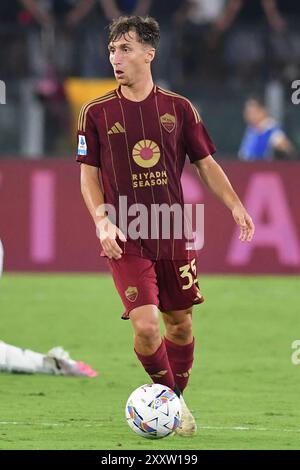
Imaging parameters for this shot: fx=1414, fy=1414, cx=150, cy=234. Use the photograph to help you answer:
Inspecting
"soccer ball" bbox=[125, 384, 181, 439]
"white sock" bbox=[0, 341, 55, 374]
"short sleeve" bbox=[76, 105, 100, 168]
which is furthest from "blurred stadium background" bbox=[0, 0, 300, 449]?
"short sleeve" bbox=[76, 105, 100, 168]

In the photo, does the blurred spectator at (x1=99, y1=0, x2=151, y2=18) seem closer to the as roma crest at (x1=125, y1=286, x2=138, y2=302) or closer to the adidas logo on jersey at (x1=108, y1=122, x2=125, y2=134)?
the adidas logo on jersey at (x1=108, y1=122, x2=125, y2=134)

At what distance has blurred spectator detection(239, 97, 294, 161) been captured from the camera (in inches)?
722

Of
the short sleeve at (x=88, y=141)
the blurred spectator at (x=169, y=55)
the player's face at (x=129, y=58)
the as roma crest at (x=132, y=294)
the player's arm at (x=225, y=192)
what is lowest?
the as roma crest at (x=132, y=294)

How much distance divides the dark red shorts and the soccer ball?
0.47 meters

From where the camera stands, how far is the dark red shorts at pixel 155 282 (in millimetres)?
7512

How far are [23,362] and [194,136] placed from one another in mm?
2937

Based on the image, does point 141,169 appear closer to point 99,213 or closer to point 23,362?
point 99,213

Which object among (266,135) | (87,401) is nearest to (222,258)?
(266,135)

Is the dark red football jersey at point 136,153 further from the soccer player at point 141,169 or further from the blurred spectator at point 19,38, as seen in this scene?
the blurred spectator at point 19,38

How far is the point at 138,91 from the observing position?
7.71 meters

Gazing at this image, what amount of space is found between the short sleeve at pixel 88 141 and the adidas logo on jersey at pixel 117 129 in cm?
10

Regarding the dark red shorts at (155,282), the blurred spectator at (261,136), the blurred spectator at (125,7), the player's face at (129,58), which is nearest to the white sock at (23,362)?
the dark red shorts at (155,282)

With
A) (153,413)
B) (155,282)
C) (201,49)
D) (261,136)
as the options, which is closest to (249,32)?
(201,49)
